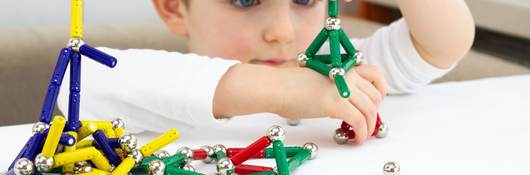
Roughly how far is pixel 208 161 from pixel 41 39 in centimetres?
45

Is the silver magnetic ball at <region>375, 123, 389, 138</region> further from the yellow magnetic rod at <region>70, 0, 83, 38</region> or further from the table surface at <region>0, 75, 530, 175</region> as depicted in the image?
the yellow magnetic rod at <region>70, 0, 83, 38</region>

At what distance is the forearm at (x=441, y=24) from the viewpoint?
65 cm

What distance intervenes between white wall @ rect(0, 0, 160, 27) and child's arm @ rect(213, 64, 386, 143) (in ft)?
1.34

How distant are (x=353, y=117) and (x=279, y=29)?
223 mm

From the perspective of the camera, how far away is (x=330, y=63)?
50cm

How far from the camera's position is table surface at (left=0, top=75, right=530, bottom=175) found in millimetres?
462

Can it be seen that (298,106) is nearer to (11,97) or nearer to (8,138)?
(8,138)

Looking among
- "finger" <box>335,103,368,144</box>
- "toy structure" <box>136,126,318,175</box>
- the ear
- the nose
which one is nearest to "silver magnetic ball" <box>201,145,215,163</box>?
"toy structure" <box>136,126,318,175</box>

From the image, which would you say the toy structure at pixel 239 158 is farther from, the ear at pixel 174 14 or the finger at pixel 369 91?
the ear at pixel 174 14

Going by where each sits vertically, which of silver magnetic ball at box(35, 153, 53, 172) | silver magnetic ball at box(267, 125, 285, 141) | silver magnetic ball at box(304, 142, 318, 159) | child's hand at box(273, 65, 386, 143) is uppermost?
child's hand at box(273, 65, 386, 143)

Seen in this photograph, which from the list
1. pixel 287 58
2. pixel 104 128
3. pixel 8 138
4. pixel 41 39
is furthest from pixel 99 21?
pixel 104 128

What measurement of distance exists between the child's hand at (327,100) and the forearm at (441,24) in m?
0.16

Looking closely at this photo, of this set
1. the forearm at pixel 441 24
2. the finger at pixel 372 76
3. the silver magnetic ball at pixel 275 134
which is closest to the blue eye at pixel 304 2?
the forearm at pixel 441 24

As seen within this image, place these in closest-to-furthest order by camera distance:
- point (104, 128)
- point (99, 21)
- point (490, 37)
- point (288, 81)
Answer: point (104, 128) → point (288, 81) → point (99, 21) → point (490, 37)
